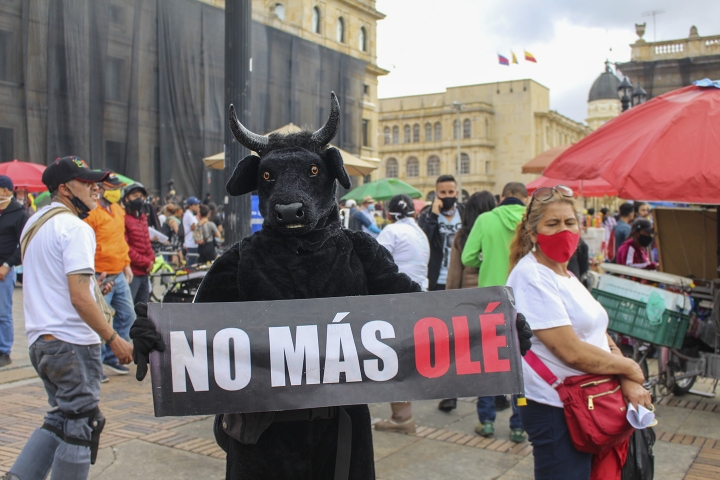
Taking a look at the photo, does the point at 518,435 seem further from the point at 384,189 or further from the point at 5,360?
the point at 384,189

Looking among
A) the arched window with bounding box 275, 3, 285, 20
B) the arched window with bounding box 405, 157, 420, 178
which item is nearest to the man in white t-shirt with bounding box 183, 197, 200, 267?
the arched window with bounding box 275, 3, 285, 20

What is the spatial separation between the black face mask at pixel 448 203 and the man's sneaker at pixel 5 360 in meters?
4.86

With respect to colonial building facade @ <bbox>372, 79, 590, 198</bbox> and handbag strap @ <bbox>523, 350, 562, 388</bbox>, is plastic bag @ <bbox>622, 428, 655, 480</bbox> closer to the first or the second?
handbag strap @ <bbox>523, 350, 562, 388</bbox>

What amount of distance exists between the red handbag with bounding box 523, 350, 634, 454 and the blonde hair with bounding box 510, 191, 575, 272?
0.67 m

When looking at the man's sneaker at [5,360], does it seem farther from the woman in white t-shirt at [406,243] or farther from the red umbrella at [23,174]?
the red umbrella at [23,174]

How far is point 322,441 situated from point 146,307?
0.81 meters

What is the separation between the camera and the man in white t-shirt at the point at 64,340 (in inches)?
131

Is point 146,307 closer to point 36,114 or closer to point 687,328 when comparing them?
point 687,328

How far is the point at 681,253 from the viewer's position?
6.60 m

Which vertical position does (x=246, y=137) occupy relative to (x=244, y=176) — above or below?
above

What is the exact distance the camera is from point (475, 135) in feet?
287

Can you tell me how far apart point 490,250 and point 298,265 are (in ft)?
10.1

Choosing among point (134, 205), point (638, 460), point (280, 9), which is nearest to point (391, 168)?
point (280, 9)

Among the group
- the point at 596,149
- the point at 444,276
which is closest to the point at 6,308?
the point at 444,276
